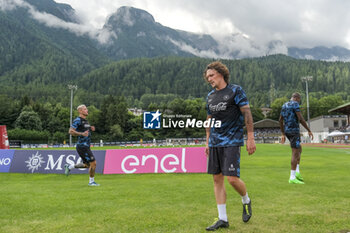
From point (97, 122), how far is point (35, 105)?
69.9 ft

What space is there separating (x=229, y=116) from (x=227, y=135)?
0.30m

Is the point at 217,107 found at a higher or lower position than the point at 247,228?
higher

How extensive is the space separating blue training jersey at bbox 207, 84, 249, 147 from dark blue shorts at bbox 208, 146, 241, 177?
0.08 metres

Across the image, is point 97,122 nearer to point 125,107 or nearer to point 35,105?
point 125,107

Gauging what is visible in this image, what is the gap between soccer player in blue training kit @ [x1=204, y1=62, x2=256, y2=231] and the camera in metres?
4.36

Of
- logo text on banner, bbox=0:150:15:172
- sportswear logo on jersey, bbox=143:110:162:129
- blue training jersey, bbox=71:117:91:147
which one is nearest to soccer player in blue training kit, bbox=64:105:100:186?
blue training jersey, bbox=71:117:91:147

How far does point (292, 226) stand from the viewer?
13.7ft

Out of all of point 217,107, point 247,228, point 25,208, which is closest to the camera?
point 247,228

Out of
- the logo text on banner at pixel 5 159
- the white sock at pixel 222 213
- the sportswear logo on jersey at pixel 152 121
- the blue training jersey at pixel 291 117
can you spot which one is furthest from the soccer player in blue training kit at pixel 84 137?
the sportswear logo on jersey at pixel 152 121

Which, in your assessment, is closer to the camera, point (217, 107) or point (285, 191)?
point (217, 107)

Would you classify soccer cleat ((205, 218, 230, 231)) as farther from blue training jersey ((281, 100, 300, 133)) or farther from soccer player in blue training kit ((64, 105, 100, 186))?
soccer player in blue training kit ((64, 105, 100, 186))

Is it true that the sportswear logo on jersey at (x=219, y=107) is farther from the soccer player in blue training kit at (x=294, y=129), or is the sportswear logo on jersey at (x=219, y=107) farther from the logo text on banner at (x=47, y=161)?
the logo text on banner at (x=47, y=161)

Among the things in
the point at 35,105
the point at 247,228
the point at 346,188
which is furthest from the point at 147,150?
the point at 35,105

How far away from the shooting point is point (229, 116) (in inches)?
177
